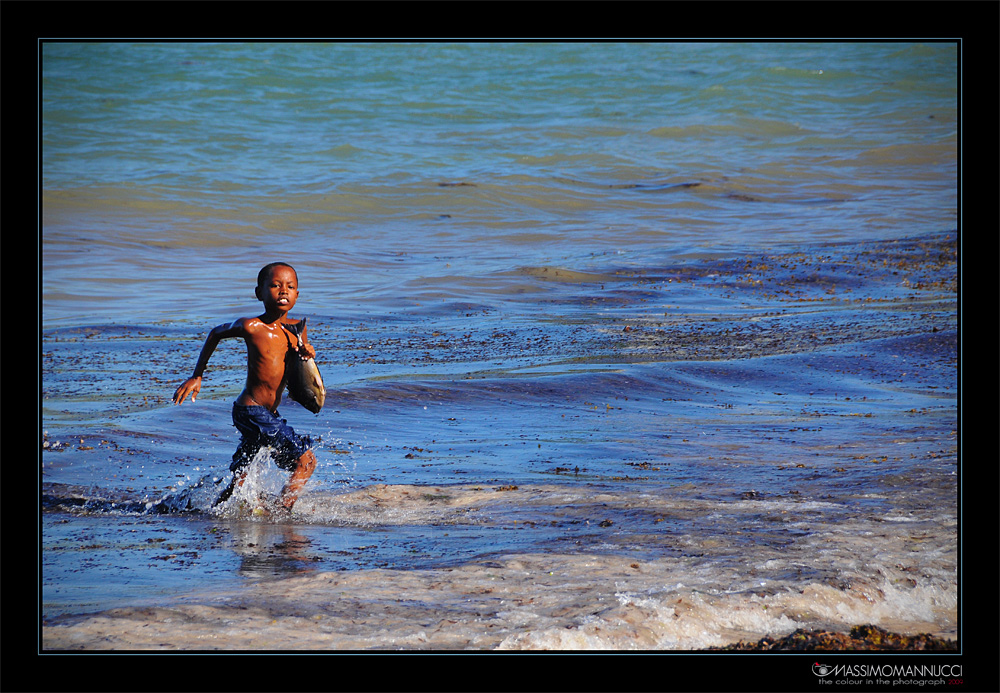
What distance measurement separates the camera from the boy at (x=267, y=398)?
4.15 metres

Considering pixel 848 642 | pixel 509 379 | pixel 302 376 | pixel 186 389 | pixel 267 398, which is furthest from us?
pixel 509 379

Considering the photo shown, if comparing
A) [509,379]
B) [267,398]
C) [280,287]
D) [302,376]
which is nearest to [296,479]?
[267,398]

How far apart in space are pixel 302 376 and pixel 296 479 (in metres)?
0.52

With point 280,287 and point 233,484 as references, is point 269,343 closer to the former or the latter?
point 280,287

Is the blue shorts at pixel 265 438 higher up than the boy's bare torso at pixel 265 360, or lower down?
lower down

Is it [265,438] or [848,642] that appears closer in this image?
[848,642]

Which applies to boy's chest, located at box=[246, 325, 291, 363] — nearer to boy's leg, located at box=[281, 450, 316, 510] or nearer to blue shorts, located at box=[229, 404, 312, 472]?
blue shorts, located at box=[229, 404, 312, 472]

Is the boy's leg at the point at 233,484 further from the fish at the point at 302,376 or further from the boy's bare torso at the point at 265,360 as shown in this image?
the fish at the point at 302,376

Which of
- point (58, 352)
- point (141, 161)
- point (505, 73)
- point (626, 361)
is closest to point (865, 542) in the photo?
point (626, 361)

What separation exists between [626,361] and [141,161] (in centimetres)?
1230

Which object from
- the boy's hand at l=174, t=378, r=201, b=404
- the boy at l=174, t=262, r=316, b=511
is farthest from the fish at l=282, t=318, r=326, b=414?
the boy's hand at l=174, t=378, r=201, b=404

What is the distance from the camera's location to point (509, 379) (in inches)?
253

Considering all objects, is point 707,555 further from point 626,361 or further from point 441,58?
point 441,58

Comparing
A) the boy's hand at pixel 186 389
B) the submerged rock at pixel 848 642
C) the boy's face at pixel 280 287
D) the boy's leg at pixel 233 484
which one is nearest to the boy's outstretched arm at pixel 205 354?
the boy's hand at pixel 186 389
